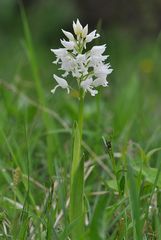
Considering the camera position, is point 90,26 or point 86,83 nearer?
point 86,83

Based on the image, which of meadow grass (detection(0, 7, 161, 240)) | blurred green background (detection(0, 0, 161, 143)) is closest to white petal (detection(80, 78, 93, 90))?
meadow grass (detection(0, 7, 161, 240))

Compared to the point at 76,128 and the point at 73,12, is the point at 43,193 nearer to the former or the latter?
the point at 76,128

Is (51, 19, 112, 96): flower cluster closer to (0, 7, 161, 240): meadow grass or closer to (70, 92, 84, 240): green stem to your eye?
(70, 92, 84, 240): green stem

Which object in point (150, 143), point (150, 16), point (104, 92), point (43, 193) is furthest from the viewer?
point (150, 16)

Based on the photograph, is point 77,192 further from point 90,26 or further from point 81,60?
point 90,26

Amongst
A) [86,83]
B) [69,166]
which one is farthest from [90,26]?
[86,83]

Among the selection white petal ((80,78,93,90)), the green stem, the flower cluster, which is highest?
the flower cluster

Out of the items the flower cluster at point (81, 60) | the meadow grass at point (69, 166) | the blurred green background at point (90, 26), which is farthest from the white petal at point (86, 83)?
the blurred green background at point (90, 26)

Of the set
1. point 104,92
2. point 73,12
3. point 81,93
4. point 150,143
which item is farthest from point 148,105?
point 73,12
